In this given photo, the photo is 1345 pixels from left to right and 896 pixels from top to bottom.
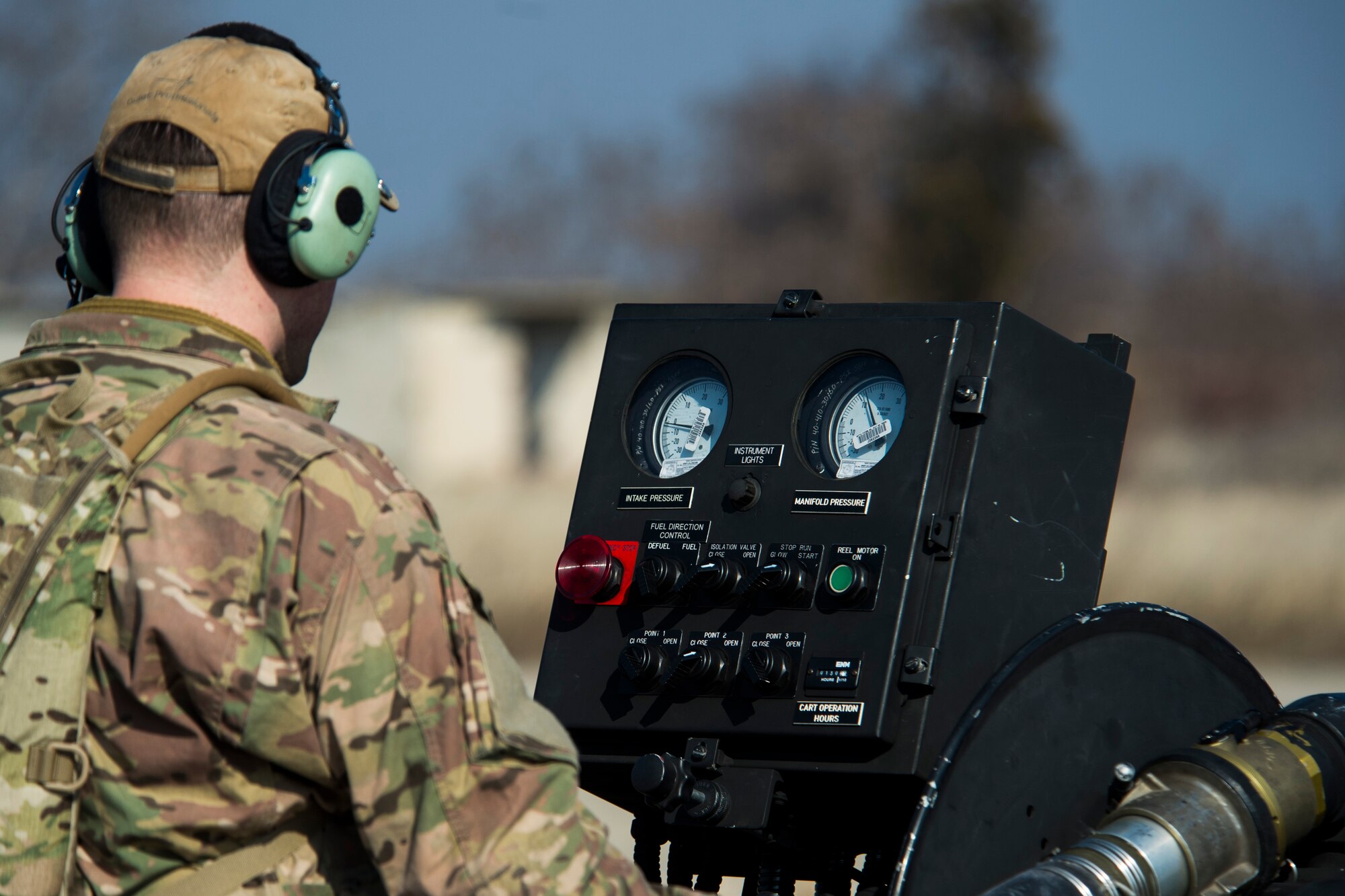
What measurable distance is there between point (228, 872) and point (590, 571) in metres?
0.91

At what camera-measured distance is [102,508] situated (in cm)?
183

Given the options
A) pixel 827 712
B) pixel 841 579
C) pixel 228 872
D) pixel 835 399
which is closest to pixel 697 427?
pixel 835 399

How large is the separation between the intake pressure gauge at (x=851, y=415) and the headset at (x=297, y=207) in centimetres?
79

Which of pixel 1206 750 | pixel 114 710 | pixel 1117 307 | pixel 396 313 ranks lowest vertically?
pixel 114 710

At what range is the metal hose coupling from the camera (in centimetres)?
224

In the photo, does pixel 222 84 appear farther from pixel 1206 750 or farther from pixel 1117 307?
pixel 1117 307

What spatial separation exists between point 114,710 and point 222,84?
0.78 m

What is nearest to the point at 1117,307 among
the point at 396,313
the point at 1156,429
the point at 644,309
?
the point at 1156,429

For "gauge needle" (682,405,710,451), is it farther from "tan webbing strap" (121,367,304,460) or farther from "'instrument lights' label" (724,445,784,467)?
"tan webbing strap" (121,367,304,460)

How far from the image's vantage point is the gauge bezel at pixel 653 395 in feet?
8.92

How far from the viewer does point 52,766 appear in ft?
5.84


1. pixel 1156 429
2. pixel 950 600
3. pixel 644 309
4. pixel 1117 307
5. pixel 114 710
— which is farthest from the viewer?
pixel 1117 307

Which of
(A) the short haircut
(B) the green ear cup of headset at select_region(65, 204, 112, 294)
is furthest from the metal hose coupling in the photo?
(B) the green ear cup of headset at select_region(65, 204, 112, 294)

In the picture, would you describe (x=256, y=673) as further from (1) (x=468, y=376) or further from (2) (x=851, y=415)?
(1) (x=468, y=376)
